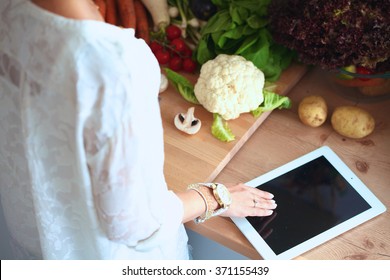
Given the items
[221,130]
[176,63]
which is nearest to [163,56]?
[176,63]

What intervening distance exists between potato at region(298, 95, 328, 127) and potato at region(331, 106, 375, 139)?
3 cm

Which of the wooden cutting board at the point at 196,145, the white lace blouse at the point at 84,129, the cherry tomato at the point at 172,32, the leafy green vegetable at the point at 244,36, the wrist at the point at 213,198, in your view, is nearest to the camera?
the white lace blouse at the point at 84,129

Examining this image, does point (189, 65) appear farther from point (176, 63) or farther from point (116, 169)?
point (116, 169)

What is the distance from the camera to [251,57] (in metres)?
1.12

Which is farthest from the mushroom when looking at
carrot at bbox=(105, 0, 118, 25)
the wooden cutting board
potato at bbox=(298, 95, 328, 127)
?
carrot at bbox=(105, 0, 118, 25)

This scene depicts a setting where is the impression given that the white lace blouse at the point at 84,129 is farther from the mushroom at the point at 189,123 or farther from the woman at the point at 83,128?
the mushroom at the point at 189,123

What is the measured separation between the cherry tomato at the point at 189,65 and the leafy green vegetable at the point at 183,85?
36 millimetres

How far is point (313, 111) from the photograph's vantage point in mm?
1073

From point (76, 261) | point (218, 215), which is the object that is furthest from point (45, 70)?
point (218, 215)

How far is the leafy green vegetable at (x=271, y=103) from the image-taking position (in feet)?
3.57

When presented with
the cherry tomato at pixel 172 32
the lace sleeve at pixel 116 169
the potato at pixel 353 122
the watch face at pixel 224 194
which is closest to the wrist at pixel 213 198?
the watch face at pixel 224 194

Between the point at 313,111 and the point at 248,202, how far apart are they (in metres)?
0.28

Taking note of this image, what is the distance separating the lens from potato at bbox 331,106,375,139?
105 cm

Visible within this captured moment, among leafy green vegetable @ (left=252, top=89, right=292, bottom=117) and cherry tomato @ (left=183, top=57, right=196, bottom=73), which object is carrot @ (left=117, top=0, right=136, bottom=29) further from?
leafy green vegetable @ (left=252, top=89, right=292, bottom=117)
